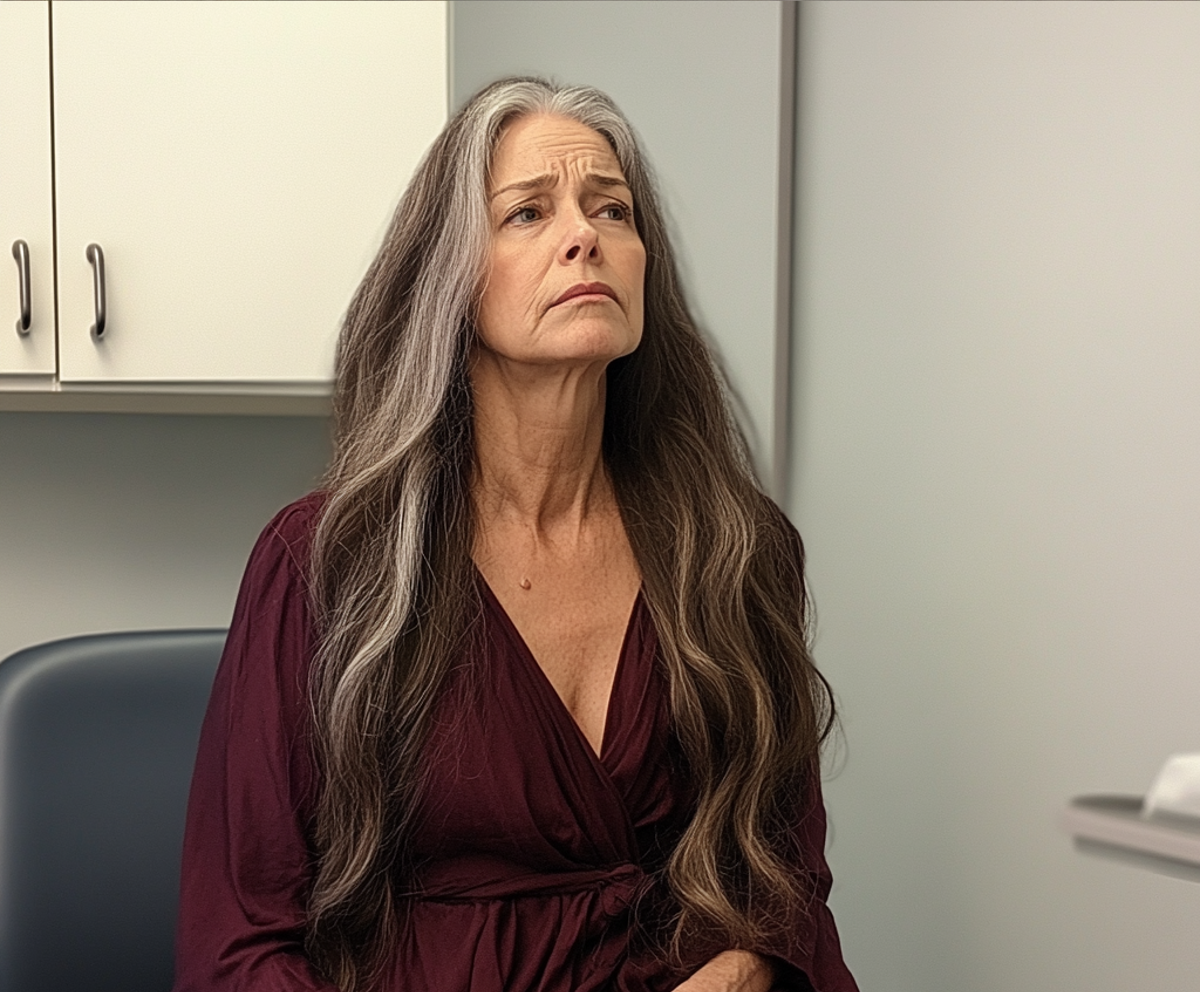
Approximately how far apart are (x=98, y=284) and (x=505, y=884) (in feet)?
2.93

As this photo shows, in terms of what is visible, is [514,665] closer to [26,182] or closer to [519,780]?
[519,780]

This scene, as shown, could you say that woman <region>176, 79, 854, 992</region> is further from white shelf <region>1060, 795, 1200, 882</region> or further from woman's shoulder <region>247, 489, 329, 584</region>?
white shelf <region>1060, 795, 1200, 882</region>

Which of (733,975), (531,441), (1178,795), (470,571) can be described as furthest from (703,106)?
(1178,795)

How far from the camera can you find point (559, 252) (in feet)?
4.47

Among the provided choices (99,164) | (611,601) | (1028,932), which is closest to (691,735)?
(611,601)

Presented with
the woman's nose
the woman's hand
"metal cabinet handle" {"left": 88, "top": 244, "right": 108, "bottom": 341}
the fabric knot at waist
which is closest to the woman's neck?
the woman's nose

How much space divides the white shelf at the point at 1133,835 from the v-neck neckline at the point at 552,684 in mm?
809

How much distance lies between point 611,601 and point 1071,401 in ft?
1.58

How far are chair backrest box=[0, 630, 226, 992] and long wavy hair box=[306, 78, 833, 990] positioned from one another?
0.40m

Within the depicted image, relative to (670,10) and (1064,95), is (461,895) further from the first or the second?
(670,10)

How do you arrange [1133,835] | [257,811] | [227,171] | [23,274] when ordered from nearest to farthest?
1. [1133,835]
2. [257,811]
3. [23,274]
4. [227,171]

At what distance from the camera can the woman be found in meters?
1.30

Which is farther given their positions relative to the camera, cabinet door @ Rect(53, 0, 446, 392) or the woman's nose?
cabinet door @ Rect(53, 0, 446, 392)

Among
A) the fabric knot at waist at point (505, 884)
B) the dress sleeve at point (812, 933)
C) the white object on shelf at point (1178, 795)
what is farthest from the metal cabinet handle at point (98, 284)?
the white object on shelf at point (1178, 795)
